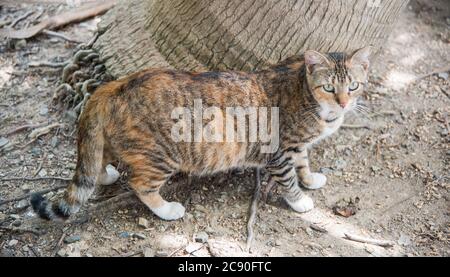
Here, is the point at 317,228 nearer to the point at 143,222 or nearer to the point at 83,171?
the point at 143,222

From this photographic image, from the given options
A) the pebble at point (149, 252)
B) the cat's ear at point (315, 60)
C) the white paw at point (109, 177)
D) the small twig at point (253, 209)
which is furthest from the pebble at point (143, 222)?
the cat's ear at point (315, 60)

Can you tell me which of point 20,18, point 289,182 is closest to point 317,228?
point 289,182

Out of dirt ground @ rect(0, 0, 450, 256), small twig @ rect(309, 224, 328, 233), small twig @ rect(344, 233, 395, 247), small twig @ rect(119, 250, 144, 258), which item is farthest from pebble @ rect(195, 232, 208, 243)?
small twig @ rect(344, 233, 395, 247)

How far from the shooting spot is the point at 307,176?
15.4ft

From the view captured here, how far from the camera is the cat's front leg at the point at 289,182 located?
14.4 feet

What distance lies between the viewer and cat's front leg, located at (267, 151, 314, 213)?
4.38 metres

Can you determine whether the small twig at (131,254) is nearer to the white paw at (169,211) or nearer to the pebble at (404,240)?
the white paw at (169,211)

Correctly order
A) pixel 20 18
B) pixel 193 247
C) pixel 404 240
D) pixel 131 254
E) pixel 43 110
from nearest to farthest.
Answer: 1. pixel 131 254
2. pixel 193 247
3. pixel 404 240
4. pixel 43 110
5. pixel 20 18

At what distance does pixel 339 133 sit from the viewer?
5316 mm

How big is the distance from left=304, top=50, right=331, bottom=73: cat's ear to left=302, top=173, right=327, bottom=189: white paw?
1099mm

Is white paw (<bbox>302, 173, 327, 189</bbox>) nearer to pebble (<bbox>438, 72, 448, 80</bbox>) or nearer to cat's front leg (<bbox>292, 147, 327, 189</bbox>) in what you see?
cat's front leg (<bbox>292, 147, 327, 189</bbox>)

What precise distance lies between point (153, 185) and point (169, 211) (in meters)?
0.33

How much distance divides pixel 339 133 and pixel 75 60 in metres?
2.98

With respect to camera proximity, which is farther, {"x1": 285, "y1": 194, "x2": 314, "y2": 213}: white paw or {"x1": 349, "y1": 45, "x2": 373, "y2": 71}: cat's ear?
{"x1": 285, "y1": 194, "x2": 314, "y2": 213}: white paw
